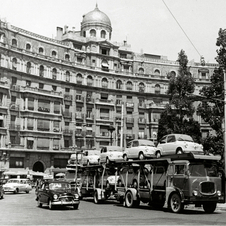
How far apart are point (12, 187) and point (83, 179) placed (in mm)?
13312

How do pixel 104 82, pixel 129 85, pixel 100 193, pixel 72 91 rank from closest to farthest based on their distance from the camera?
pixel 100 193, pixel 72 91, pixel 104 82, pixel 129 85

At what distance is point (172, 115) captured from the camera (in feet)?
160

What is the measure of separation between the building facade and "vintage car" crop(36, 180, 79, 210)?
34788 millimetres

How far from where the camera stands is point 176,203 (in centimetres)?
2092

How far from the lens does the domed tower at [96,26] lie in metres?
79.9

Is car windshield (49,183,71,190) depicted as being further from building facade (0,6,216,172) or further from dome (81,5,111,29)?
dome (81,5,111,29)

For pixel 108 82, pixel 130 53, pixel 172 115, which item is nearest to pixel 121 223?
pixel 172 115

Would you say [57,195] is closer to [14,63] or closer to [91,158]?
[91,158]

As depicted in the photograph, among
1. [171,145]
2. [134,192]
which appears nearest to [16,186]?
[134,192]

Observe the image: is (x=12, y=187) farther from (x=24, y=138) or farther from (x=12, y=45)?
(x=12, y=45)

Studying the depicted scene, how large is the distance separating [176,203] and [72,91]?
53507mm

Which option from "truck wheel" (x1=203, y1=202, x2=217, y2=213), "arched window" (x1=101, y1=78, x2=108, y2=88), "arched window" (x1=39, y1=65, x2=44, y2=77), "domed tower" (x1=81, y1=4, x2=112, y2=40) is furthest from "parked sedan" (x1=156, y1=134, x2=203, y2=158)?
"domed tower" (x1=81, y1=4, x2=112, y2=40)

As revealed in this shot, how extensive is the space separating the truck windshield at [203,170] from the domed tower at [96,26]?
201 ft

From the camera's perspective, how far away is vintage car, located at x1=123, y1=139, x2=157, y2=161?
26.5 meters
